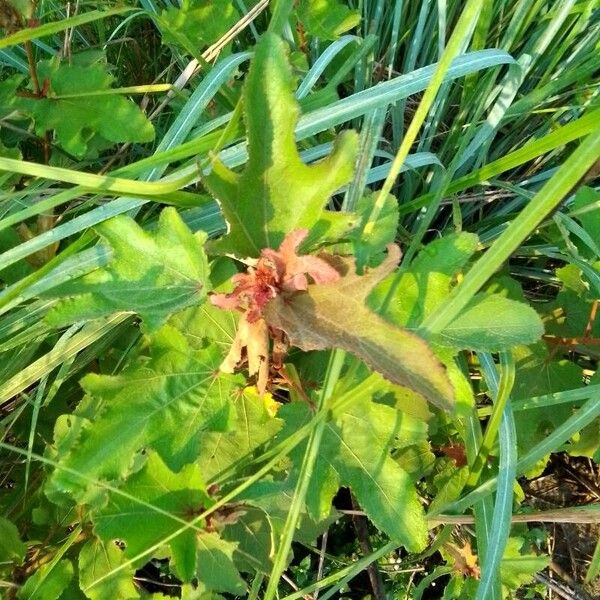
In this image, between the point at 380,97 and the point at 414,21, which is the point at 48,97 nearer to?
the point at 380,97

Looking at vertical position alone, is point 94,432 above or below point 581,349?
above

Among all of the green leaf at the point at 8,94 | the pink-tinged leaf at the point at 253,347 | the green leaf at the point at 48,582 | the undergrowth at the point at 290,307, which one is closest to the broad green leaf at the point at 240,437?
the undergrowth at the point at 290,307

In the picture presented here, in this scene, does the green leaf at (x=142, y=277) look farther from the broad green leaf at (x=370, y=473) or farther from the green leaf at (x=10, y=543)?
the green leaf at (x=10, y=543)

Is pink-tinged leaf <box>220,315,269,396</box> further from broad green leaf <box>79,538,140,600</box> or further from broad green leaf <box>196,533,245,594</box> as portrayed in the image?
broad green leaf <box>79,538,140,600</box>

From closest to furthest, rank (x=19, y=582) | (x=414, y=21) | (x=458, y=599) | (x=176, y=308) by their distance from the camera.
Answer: (x=176, y=308), (x=19, y=582), (x=458, y=599), (x=414, y=21)

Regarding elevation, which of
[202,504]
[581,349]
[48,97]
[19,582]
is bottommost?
[581,349]

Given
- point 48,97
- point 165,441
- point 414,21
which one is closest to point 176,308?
point 165,441
